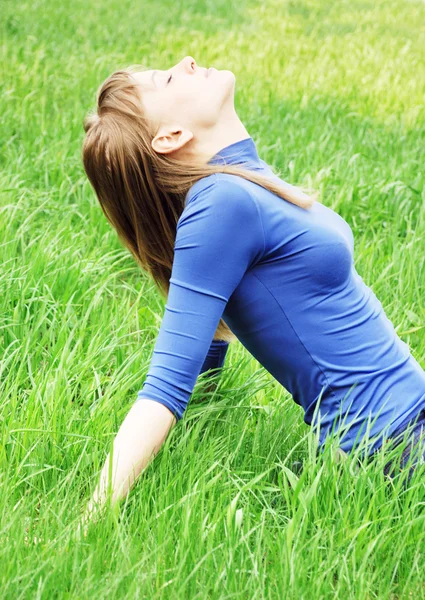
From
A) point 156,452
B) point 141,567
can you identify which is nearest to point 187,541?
point 141,567

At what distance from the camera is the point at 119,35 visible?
6797 millimetres

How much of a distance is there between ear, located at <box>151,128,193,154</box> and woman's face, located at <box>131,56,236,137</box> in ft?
0.04

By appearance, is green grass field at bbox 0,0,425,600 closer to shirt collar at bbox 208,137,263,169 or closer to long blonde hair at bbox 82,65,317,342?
long blonde hair at bbox 82,65,317,342

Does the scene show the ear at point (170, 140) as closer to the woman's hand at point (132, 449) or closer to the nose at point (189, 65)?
the nose at point (189, 65)

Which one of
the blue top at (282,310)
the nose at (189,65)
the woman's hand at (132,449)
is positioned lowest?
the woman's hand at (132,449)

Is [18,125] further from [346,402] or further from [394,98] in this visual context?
[346,402]

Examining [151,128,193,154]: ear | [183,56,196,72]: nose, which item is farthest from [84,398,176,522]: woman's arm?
[183,56,196,72]: nose

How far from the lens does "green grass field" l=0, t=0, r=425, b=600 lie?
1.50m

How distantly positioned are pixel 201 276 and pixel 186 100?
437mm

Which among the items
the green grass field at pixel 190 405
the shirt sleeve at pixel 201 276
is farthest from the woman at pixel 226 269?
the green grass field at pixel 190 405

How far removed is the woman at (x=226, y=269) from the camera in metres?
1.63

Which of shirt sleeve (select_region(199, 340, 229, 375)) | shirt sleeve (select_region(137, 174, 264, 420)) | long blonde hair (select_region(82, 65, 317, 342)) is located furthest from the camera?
shirt sleeve (select_region(199, 340, 229, 375))

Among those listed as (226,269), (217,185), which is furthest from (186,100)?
(226,269)

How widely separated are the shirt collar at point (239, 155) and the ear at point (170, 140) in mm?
75
